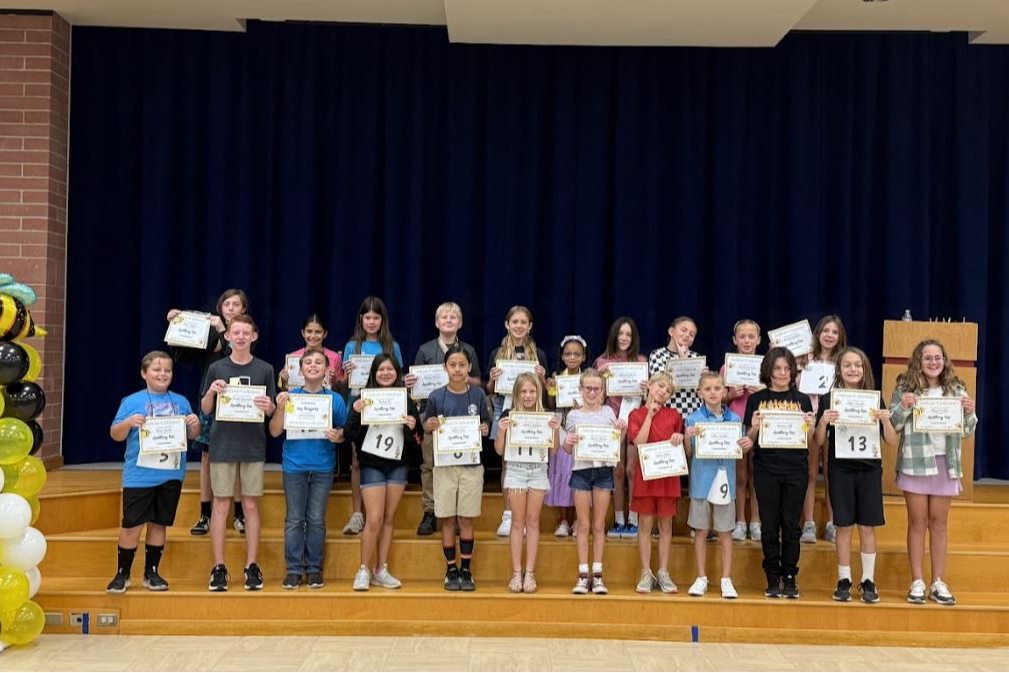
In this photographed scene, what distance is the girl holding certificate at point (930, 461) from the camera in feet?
18.4

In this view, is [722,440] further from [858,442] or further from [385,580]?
[385,580]

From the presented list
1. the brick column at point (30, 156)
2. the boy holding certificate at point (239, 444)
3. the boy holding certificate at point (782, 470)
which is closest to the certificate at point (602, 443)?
the boy holding certificate at point (782, 470)

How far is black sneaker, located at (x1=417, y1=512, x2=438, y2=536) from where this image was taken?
621cm

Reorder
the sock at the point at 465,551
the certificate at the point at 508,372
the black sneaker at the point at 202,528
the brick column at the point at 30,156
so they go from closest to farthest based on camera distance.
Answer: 1. the sock at the point at 465,551
2. the black sneaker at the point at 202,528
3. the certificate at the point at 508,372
4. the brick column at the point at 30,156

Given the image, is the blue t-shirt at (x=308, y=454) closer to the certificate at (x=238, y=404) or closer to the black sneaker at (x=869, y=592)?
the certificate at (x=238, y=404)

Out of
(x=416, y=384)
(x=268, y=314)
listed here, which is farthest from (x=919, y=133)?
(x=268, y=314)

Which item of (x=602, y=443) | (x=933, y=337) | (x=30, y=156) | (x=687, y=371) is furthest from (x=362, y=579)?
(x=30, y=156)

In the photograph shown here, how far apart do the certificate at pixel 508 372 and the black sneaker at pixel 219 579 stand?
194 cm

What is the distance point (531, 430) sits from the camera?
18.8ft

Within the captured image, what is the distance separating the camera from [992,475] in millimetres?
8109

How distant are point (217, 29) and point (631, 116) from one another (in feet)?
11.2

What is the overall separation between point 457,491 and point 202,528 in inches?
65.0

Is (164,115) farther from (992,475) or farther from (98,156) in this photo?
(992,475)

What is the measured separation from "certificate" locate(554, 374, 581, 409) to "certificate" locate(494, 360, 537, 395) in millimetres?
223
